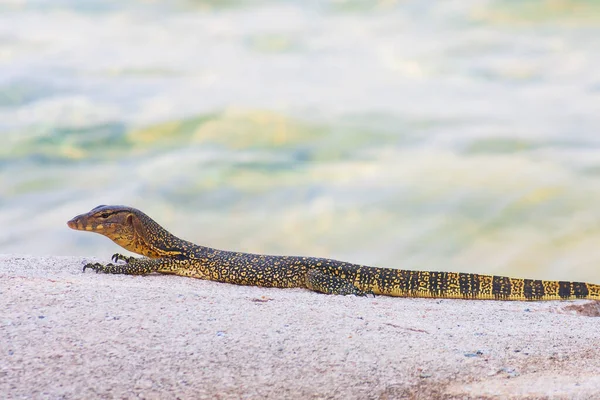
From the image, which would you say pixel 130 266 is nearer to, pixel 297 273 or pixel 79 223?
pixel 79 223

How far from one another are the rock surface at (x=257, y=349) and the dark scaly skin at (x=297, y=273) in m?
2.53

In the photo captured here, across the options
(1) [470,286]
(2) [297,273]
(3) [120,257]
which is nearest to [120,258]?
(3) [120,257]

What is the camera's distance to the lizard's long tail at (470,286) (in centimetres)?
1167

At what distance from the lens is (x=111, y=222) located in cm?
1136

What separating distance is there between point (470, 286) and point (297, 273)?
259cm

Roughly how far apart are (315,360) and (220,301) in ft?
6.66

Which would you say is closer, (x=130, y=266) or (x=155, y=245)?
(x=130, y=266)

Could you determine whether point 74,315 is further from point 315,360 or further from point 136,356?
point 315,360

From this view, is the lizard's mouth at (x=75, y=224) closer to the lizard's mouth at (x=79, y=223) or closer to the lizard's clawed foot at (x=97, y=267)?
the lizard's mouth at (x=79, y=223)

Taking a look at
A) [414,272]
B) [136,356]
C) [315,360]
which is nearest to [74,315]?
[136,356]

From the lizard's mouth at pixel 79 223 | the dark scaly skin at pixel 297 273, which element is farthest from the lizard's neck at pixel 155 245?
the lizard's mouth at pixel 79 223

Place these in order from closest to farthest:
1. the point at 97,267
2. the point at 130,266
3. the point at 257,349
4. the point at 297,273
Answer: the point at 257,349, the point at 97,267, the point at 130,266, the point at 297,273

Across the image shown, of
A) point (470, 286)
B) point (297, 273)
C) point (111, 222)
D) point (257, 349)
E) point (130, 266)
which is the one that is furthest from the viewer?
point (470, 286)

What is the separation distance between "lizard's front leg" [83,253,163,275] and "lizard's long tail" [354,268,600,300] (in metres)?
3.00
